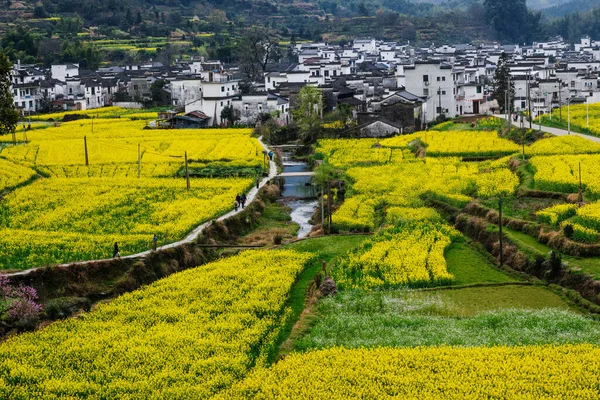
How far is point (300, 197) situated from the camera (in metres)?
49.3

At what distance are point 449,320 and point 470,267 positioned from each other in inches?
237

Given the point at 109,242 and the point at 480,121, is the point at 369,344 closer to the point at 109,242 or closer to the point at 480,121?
the point at 109,242

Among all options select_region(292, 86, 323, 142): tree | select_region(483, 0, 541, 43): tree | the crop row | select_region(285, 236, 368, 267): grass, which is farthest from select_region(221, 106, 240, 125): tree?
select_region(483, 0, 541, 43): tree

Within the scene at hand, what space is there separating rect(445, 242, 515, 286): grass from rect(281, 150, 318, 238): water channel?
8.00 metres

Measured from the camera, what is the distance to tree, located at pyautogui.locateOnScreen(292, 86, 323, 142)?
2783 inches

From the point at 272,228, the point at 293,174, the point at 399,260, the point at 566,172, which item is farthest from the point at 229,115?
the point at 399,260

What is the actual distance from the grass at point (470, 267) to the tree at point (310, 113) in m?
37.2

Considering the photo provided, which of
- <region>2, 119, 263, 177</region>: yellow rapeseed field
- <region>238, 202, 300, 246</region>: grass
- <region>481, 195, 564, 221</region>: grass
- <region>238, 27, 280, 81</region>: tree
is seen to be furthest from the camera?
<region>238, 27, 280, 81</region>: tree

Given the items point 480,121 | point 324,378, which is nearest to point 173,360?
point 324,378

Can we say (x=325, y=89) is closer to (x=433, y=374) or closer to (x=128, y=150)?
(x=128, y=150)

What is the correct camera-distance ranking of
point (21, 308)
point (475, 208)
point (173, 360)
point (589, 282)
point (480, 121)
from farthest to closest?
point (480, 121), point (475, 208), point (589, 282), point (21, 308), point (173, 360)

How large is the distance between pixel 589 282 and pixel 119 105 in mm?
78992

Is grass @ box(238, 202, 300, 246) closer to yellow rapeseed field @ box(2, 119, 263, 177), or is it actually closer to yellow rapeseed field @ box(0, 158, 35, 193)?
yellow rapeseed field @ box(2, 119, 263, 177)

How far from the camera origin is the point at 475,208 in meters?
38.4
